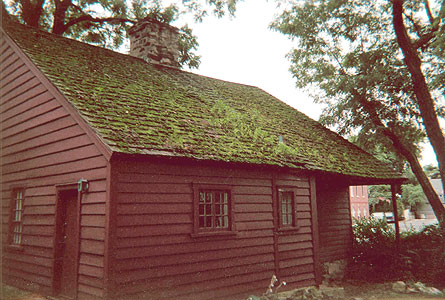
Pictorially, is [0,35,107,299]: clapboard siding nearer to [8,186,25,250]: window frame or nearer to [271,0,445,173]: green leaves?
[8,186,25,250]: window frame

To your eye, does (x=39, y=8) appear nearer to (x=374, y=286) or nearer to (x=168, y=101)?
(x=168, y=101)

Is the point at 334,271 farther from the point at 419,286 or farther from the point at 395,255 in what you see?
the point at 419,286

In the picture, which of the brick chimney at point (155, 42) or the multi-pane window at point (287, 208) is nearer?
the multi-pane window at point (287, 208)

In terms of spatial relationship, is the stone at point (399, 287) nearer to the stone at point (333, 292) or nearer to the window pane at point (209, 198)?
the stone at point (333, 292)

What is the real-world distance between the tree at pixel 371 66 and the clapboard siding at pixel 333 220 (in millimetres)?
3046

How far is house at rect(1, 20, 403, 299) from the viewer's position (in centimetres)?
692

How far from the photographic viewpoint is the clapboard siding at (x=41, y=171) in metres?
6.97

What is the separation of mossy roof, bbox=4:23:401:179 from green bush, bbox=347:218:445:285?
8.76 feet

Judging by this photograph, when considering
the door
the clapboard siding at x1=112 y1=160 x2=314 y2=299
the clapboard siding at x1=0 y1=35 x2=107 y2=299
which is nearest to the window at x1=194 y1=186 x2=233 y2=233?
the clapboard siding at x1=112 y1=160 x2=314 y2=299

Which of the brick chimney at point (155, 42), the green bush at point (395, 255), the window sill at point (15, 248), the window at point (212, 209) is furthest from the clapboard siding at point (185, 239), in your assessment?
the brick chimney at point (155, 42)

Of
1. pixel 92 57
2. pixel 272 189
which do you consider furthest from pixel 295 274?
pixel 92 57

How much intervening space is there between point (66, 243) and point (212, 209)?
339 cm

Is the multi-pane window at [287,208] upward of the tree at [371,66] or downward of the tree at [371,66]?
downward

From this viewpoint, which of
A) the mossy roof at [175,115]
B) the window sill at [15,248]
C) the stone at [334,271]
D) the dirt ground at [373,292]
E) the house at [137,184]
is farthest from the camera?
the stone at [334,271]
